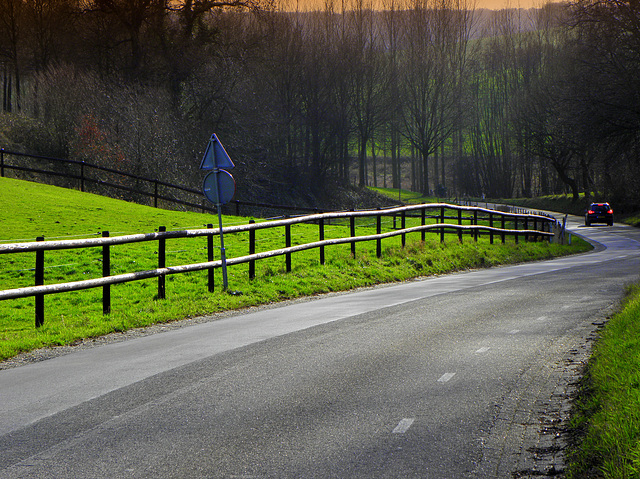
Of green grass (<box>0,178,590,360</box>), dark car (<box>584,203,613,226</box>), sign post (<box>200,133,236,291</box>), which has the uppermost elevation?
sign post (<box>200,133,236,291</box>)

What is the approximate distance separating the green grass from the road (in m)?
1.57

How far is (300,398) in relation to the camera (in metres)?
5.58

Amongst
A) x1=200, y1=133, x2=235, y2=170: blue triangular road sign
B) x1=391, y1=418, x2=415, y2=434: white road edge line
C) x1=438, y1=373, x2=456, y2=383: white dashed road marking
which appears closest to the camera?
x1=391, y1=418, x2=415, y2=434: white road edge line

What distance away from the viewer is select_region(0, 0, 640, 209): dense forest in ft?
121

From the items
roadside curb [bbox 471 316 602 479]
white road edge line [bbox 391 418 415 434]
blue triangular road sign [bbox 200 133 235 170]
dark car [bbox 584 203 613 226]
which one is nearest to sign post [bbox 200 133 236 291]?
blue triangular road sign [bbox 200 133 235 170]

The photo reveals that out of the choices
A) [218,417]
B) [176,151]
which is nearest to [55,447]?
[218,417]

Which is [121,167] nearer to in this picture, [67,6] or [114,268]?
[67,6]

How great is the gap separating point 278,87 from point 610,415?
187ft

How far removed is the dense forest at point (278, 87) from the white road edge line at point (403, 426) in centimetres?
3215

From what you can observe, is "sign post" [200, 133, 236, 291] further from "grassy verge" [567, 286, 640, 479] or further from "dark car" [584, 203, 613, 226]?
"dark car" [584, 203, 613, 226]

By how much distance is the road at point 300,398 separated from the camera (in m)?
4.20

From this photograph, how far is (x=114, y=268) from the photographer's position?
1518 cm

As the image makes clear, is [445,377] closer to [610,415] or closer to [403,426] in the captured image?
[403,426]

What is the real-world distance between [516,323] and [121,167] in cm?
2930
